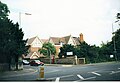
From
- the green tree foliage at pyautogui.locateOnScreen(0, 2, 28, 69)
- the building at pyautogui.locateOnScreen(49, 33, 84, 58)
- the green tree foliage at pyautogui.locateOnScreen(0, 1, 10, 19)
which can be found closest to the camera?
the green tree foliage at pyautogui.locateOnScreen(0, 2, 28, 69)

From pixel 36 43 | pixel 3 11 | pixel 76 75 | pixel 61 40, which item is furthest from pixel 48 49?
pixel 76 75

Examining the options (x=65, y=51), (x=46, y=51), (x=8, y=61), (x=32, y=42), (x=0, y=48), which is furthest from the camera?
(x=32, y=42)

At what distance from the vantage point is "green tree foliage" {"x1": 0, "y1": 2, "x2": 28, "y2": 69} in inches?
735

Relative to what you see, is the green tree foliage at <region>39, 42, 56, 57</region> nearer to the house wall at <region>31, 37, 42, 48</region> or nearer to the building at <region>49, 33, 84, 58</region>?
the building at <region>49, 33, 84, 58</region>

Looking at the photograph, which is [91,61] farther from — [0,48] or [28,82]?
[28,82]

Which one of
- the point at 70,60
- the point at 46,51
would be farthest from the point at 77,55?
the point at 46,51

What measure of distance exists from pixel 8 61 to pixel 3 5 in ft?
19.6

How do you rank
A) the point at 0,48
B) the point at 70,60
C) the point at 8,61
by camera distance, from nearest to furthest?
the point at 0,48
the point at 8,61
the point at 70,60

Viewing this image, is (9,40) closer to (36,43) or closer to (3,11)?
(3,11)

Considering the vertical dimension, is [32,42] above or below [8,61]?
above

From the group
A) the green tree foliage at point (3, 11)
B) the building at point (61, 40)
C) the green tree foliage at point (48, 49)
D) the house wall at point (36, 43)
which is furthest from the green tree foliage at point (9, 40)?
the house wall at point (36, 43)

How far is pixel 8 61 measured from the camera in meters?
21.3

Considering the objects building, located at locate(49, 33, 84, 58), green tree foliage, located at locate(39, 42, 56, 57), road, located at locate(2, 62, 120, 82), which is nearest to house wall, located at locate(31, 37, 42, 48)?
building, located at locate(49, 33, 84, 58)

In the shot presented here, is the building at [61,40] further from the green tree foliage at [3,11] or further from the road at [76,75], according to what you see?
the road at [76,75]
